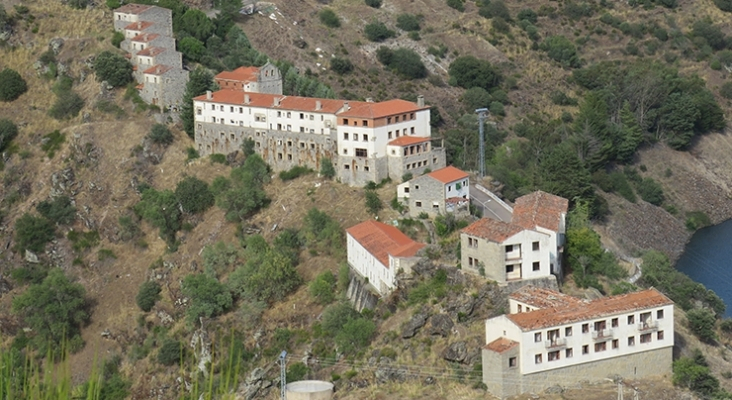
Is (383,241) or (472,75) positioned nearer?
(383,241)

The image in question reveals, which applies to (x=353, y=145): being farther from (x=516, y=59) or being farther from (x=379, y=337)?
(x=516, y=59)

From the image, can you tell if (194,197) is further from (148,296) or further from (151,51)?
(151,51)

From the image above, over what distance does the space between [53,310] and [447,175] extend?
97.1 feet

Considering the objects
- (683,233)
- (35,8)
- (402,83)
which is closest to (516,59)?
(402,83)

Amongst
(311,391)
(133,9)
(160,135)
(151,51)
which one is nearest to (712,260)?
(160,135)

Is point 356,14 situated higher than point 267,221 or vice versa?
point 356,14

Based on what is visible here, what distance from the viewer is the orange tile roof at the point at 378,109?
88.6m

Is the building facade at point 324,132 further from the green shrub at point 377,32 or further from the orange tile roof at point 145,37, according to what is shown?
the green shrub at point 377,32

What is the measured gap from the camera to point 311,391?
6894cm

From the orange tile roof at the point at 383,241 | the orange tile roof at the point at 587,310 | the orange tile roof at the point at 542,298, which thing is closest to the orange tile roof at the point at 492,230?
the orange tile roof at the point at 542,298

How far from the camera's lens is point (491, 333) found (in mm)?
66062

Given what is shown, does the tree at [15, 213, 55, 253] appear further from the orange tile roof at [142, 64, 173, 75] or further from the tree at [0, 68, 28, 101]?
the tree at [0, 68, 28, 101]

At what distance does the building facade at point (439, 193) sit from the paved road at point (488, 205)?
6.66 feet

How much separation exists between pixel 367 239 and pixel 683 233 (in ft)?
143
